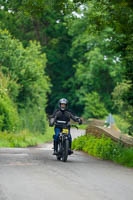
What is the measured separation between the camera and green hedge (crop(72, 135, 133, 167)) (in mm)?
15188

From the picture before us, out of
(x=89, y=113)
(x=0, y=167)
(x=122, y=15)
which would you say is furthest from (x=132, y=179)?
(x=89, y=113)

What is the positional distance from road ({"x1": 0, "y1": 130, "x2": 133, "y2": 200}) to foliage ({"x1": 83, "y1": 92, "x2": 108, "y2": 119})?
50.6 m

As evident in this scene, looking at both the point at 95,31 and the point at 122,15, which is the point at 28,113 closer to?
the point at 95,31

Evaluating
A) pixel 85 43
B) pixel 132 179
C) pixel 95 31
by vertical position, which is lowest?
pixel 132 179

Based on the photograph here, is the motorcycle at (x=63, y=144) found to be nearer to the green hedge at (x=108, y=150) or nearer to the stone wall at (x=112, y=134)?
the green hedge at (x=108, y=150)

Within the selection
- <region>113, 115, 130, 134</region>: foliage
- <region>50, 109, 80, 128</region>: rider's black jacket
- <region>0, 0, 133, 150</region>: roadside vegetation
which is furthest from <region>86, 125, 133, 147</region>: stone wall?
<region>113, 115, 130, 134</region>: foliage

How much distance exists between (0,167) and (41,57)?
32.3 metres

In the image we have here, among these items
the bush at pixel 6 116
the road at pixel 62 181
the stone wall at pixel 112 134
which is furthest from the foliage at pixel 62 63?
the road at pixel 62 181

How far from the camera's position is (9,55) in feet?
116

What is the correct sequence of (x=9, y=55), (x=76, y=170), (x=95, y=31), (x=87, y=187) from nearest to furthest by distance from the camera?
(x=87, y=187) < (x=76, y=170) < (x=95, y=31) < (x=9, y=55)

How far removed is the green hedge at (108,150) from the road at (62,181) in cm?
128

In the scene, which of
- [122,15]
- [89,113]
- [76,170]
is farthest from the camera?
[89,113]

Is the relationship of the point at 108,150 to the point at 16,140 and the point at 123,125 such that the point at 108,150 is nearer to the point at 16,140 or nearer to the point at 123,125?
the point at 16,140

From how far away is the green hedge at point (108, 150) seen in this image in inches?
598
